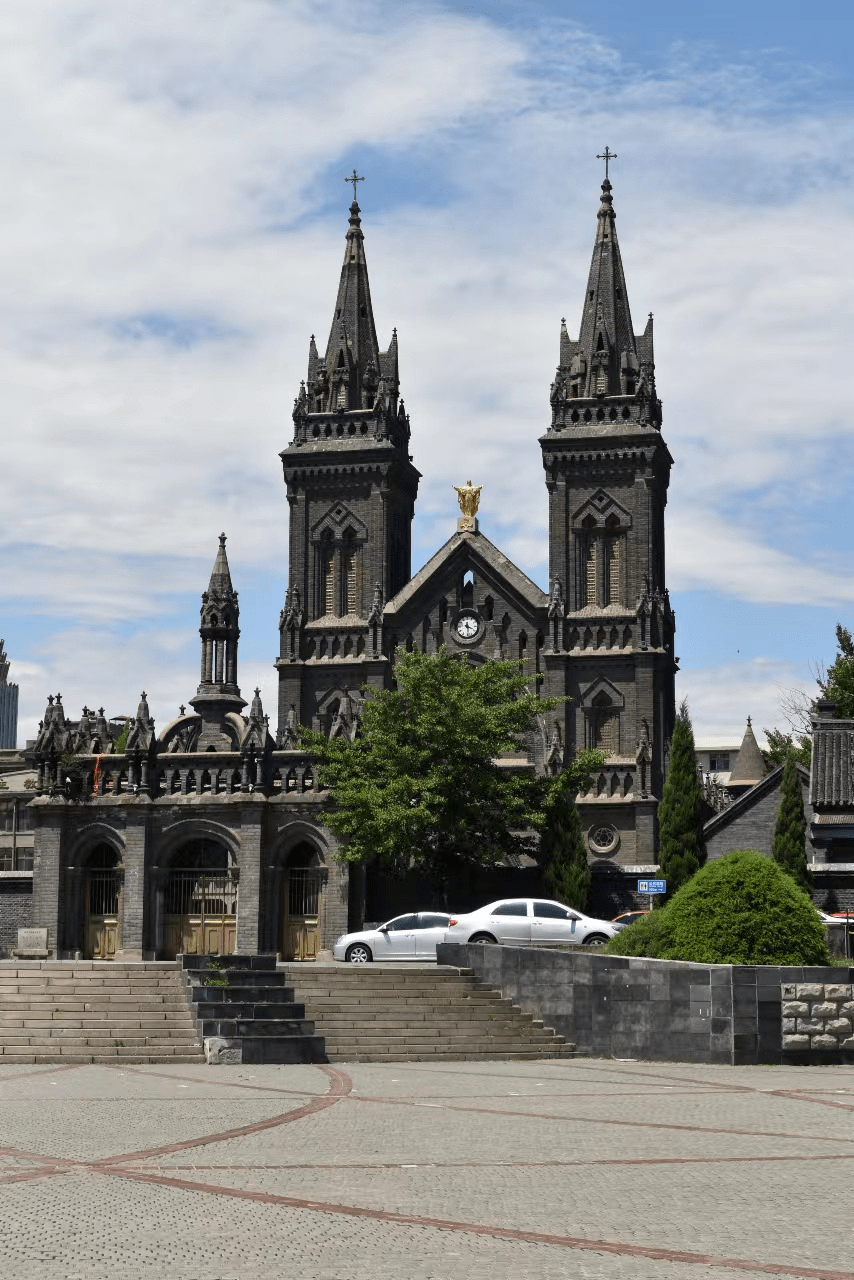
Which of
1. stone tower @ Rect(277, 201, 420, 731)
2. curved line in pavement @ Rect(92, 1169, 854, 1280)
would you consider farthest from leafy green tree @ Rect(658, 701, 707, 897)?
curved line in pavement @ Rect(92, 1169, 854, 1280)

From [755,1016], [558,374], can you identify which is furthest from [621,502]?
[755,1016]

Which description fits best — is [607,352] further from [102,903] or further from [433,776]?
[102,903]

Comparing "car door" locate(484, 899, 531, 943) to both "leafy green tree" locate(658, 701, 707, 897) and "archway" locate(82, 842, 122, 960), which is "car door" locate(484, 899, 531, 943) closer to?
"archway" locate(82, 842, 122, 960)

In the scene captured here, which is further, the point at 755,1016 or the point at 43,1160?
the point at 755,1016

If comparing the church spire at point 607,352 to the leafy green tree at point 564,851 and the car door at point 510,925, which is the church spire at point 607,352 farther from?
the car door at point 510,925

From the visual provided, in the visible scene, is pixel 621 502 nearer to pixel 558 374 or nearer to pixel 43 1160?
pixel 558 374

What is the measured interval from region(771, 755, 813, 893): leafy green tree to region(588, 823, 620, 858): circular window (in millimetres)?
12754

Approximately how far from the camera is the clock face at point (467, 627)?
67.2 meters

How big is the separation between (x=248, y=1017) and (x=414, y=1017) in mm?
3138

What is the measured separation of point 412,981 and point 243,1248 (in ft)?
58.2

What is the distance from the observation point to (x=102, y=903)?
4938cm

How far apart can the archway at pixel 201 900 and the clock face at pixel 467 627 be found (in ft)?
67.1

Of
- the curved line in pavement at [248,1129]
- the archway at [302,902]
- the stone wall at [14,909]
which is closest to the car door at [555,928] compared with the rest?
the archway at [302,902]

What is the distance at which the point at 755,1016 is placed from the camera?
22.6m
